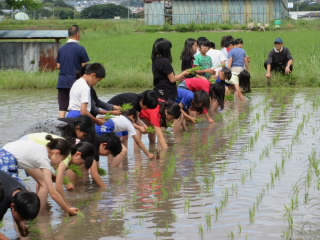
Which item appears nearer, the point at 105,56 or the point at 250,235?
the point at 250,235

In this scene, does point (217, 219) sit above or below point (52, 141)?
below

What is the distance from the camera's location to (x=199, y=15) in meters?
53.1

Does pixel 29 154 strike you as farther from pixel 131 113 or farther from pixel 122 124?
pixel 131 113

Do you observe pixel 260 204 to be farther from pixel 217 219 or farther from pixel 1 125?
pixel 1 125

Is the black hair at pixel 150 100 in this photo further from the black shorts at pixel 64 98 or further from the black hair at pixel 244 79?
the black hair at pixel 244 79

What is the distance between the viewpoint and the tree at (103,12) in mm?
123812

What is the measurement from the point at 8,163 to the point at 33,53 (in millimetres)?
14756

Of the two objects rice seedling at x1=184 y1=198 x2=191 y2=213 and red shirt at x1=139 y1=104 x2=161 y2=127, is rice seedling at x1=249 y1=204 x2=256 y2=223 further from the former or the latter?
red shirt at x1=139 y1=104 x2=161 y2=127

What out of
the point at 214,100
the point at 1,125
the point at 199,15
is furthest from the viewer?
the point at 199,15

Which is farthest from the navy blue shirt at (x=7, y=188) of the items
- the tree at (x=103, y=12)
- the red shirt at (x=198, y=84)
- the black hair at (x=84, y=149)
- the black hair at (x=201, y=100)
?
the tree at (x=103, y=12)

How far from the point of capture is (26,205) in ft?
16.8

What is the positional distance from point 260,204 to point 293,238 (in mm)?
1084

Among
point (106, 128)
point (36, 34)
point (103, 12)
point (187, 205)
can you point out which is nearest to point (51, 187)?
point (187, 205)

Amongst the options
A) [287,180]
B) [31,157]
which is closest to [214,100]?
[287,180]
